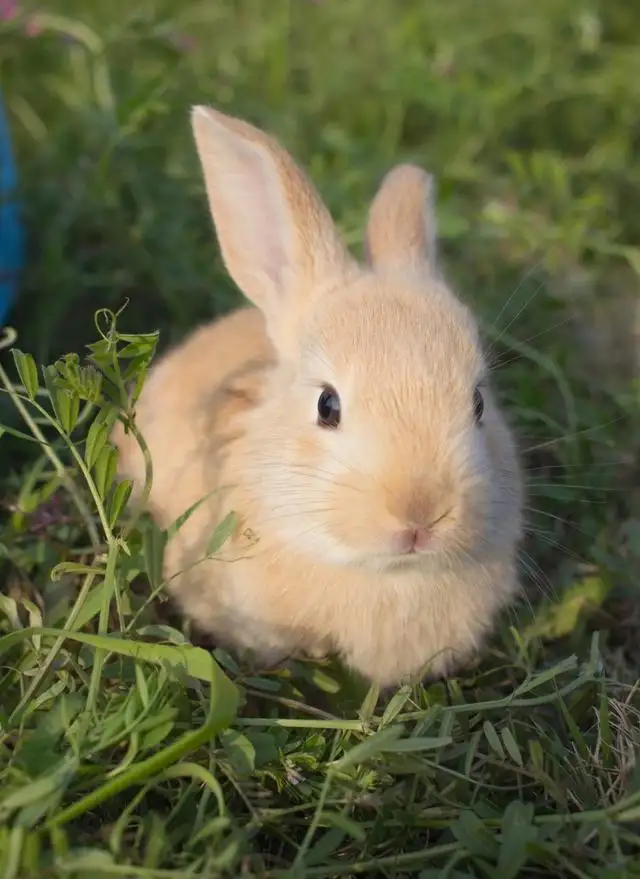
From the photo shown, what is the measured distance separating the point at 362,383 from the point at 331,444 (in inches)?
6.2

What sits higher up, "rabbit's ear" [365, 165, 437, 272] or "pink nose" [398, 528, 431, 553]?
"rabbit's ear" [365, 165, 437, 272]

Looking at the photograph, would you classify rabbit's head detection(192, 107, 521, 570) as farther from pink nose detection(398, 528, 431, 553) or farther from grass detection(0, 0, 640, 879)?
grass detection(0, 0, 640, 879)

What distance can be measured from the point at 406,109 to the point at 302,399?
2957mm

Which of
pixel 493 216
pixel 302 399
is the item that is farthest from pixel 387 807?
pixel 493 216

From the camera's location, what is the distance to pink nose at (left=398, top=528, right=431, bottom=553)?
6.54 feet

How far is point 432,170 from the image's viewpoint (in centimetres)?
436

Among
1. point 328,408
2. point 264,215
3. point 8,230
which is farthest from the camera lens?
point 8,230

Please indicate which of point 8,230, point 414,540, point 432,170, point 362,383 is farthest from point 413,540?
point 432,170

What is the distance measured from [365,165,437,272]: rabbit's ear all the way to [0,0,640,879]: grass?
0.57 metres

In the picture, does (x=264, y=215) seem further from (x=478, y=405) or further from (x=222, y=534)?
(x=222, y=534)

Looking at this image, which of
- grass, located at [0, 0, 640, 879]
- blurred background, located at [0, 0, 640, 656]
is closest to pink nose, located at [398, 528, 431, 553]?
grass, located at [0, 0, 640, 879]

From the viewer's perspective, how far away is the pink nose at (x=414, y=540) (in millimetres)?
1993

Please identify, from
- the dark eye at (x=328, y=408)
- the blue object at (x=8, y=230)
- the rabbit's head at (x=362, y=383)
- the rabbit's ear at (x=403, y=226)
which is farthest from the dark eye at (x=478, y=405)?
the blue object at (x=8, y=230)

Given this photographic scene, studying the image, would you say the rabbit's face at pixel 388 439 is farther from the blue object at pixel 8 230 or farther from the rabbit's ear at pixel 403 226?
the blue object at pixel 8 230
